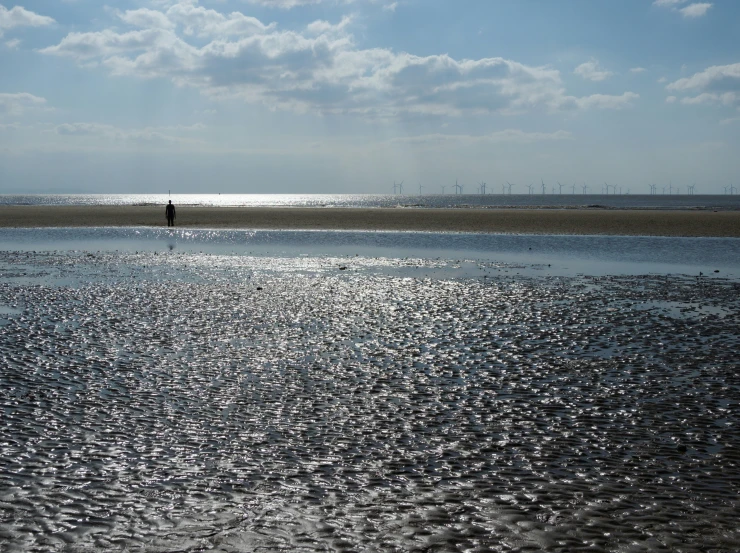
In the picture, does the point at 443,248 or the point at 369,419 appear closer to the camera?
the point at 369,419

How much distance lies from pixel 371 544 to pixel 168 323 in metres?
14.0

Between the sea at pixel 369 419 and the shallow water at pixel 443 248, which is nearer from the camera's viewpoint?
the sea at pixel 369 419

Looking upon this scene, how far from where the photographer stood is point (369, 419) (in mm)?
12125

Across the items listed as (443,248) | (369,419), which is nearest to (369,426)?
(369,419)

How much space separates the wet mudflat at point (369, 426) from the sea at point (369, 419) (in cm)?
4

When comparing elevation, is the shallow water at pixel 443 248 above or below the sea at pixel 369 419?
above

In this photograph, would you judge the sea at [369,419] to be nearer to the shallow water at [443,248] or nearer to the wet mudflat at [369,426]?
the wet mudflat at [369,426]

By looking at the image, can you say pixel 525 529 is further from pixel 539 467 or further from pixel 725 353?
pixel 725 353

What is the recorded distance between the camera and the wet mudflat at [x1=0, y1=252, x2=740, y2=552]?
8.20 m

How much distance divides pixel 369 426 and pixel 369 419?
370mm

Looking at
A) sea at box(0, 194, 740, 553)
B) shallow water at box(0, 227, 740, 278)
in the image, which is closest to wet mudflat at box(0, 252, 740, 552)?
sea at box(0, 194, 740, 553)

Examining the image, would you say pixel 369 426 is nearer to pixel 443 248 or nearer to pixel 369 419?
pixel 369 419

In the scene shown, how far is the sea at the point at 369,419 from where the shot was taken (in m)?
8.23

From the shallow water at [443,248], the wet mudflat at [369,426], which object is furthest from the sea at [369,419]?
the shallow water at [443,248]
